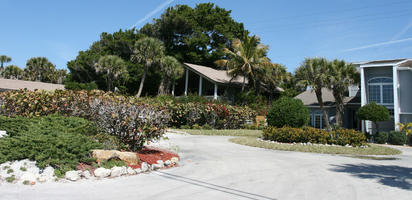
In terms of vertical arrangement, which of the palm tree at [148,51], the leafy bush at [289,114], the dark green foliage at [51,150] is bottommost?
the dark green foliage at [51,150]

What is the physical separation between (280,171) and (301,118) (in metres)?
8.56

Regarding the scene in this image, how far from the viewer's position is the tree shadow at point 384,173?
6688mm

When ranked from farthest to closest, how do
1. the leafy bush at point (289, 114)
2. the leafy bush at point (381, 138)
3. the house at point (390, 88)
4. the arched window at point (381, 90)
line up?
the arched window at point (381, 90), the house at point (390, 88), the leafy bush at point (381, 138), the leafy bush at point (289, 114)

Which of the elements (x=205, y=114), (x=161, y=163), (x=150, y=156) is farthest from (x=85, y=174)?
(x=205, y=114)

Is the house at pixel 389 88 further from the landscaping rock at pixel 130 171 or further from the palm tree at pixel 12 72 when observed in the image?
the palm tree at pixel 12 72

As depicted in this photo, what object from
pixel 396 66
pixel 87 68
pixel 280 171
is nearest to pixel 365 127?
pixel 396 66

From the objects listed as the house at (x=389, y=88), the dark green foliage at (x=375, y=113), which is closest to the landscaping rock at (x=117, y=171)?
the dark green foliage at (x=375, y=113)

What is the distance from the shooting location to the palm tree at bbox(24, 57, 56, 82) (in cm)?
5369

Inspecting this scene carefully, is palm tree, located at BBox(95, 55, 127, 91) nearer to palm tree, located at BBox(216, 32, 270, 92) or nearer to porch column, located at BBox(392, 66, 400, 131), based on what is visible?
palm tree, located at BBox(216, 32, 270, 92)

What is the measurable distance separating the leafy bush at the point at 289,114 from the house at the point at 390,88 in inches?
278

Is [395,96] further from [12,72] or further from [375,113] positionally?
[12,72]

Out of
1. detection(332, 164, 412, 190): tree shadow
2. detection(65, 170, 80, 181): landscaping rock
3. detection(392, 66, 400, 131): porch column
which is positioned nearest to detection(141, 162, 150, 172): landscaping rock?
detection(65, 170, 80, 181): landscaping rock

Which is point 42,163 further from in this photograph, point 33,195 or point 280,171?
point 280,171

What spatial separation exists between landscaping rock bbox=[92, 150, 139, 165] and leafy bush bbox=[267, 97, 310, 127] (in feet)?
32.7
